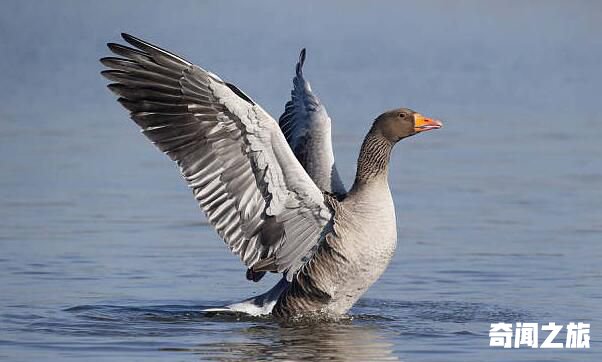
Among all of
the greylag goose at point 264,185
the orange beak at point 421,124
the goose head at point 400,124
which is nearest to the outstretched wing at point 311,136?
the greylag goose at point 264,185

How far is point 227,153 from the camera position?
1119 centimetres

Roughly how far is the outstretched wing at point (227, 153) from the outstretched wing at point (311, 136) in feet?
3.32

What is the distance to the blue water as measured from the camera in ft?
36.9

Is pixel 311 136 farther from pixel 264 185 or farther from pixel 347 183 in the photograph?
pixel 347 183

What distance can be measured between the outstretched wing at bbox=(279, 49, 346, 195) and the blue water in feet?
3.75

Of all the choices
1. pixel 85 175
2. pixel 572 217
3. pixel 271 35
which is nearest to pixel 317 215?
pixel 572 217

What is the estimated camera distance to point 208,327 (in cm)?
1157

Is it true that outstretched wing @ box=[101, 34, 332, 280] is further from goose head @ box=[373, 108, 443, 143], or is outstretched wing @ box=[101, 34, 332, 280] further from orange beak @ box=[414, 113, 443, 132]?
orange beak @ box=[414, 113, 443, 132]

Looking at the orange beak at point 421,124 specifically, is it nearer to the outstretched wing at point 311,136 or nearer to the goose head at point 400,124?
the goose head at point 400,124

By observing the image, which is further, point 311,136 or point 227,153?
point 311,136

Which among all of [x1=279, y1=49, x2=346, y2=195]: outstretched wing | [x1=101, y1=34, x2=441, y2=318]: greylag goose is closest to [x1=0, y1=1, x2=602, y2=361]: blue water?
[x1=101, y1=34, x2=441, y2=318]: greylag goose

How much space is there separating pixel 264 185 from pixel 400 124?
1.33m

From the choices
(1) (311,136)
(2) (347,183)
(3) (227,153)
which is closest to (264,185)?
(3) (227,153)

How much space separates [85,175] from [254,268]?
304 inches
